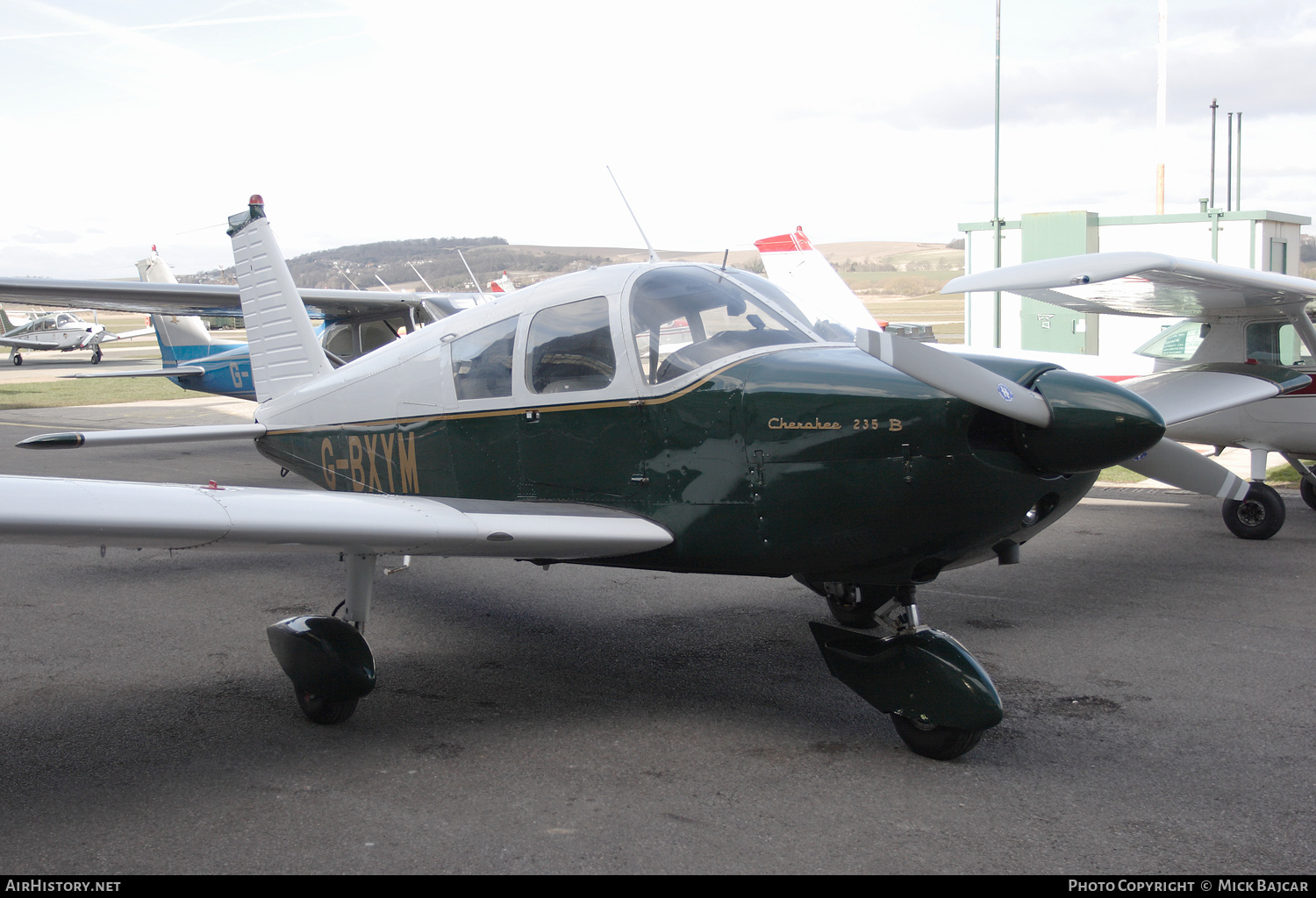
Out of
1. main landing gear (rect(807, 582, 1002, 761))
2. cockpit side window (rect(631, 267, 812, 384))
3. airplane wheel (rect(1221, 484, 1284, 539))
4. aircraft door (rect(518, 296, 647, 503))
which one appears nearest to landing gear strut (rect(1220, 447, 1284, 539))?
airplane wheel (rect(1221, 484, 1284, 539))

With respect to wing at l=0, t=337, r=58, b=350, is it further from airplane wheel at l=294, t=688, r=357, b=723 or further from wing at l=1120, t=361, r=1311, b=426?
wing at l=1120, t=361, r=1311, b=426

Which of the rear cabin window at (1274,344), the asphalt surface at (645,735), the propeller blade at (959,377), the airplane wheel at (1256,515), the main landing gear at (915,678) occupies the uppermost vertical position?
the propeller blade at (959,377)

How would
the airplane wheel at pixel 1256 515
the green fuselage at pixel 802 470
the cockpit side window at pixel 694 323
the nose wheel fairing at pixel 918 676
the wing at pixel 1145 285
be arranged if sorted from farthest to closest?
1. the airplane wheel at pixel 1256 515
2. the wing at pixel 1145 285
3. the cockpit side window at pixel 694 323
4. the nose wheel fairing at pixel 918 676
5. the green fuselage at pixel 802 470

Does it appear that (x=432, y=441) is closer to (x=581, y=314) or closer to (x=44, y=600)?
(x=581, y=314)

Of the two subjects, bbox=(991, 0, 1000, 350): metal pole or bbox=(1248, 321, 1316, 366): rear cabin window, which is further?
bbox=(991, 0, 1000, 350): metal pole

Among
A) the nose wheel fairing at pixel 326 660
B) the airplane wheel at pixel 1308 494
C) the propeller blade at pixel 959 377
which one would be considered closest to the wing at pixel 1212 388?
the airplane wheel at pixel 1308 494

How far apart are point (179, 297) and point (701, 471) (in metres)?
13.3

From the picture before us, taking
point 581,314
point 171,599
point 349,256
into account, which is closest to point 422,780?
point 581,314

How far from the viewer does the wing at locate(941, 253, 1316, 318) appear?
4.64 m

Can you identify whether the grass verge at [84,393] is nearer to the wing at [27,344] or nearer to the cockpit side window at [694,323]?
the wing at [27,344]

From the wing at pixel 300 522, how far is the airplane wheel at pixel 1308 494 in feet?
25.7

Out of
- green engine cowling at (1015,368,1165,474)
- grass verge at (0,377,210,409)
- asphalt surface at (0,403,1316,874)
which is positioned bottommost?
grass verge at (0,377,210,409)

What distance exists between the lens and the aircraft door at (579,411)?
428cm

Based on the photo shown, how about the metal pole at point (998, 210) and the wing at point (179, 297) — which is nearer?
the wing at point (179, 297)
